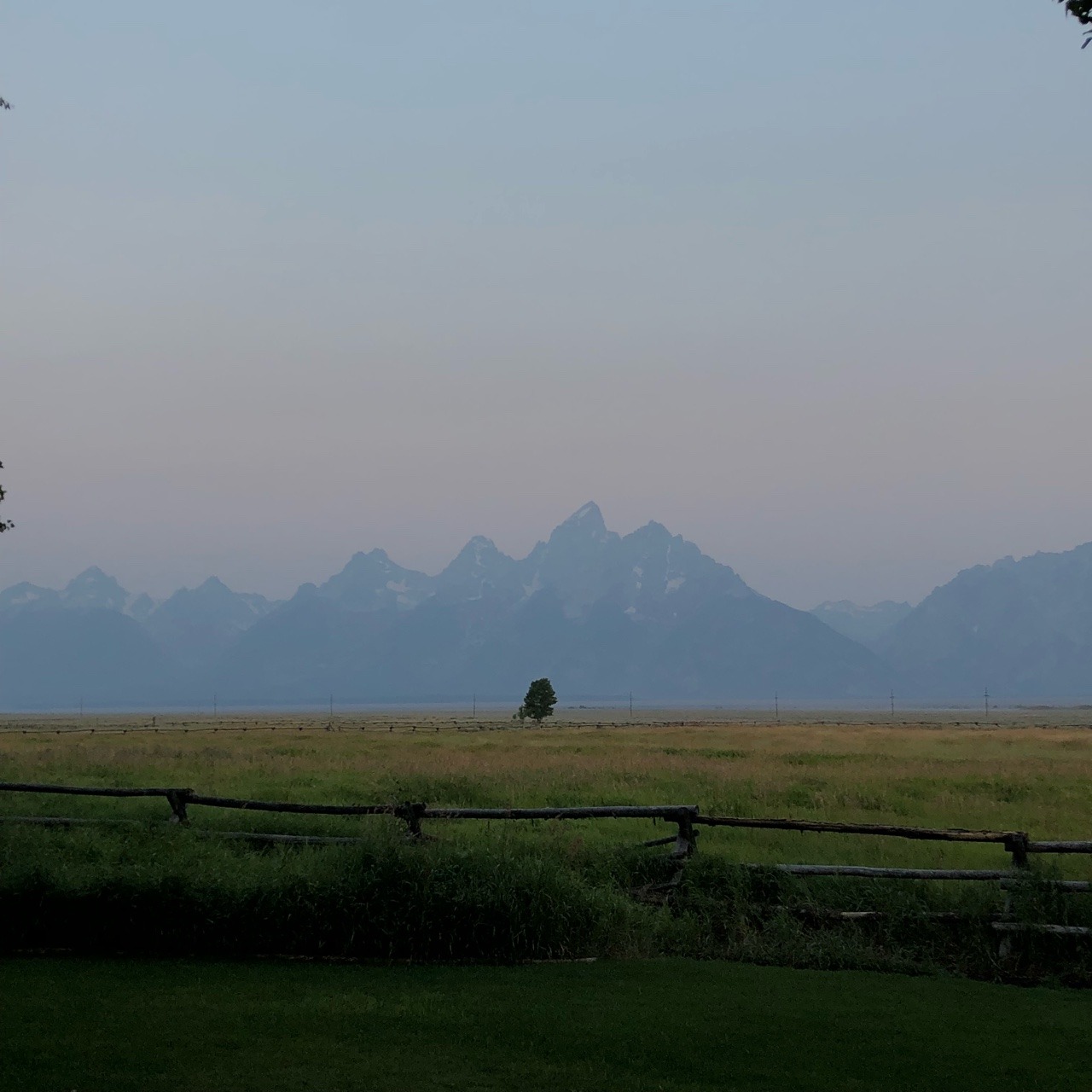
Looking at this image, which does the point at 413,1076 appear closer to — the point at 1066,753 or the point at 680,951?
the point at 680,951

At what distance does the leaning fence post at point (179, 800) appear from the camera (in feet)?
48.1

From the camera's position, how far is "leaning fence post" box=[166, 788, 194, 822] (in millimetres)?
14672

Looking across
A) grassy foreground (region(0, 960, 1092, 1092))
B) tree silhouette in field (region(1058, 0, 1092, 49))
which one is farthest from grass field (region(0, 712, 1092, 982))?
tree silhouette in field (region(1058, 0, 1092, 49))

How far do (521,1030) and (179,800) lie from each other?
26.0 ft

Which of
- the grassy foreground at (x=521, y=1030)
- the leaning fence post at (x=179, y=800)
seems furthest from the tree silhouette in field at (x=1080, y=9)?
the leaning fence post at (x=179, y=800)

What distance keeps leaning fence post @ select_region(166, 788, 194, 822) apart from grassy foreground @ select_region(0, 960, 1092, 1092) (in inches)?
185

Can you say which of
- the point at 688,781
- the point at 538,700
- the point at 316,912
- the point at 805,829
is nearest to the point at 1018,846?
the point at 805,829

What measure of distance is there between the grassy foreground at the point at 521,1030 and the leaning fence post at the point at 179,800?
15.4 ft

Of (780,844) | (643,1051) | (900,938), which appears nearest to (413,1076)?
(643,1051)

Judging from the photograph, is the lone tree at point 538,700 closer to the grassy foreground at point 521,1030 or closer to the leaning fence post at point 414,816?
the leaning fence post at point 414,816

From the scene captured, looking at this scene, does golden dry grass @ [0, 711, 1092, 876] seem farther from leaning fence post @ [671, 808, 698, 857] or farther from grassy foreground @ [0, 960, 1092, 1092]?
grassy foreground @ [0, 960, 1092, 1092]

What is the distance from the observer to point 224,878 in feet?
35.1

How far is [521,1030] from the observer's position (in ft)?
27.0

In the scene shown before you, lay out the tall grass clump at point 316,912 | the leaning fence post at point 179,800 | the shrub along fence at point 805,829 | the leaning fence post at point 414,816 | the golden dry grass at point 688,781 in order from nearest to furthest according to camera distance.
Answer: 1. the tall grass clump at point 316,912
2. the shrub along fence at point 805,829
3. the leaning fence post at point 414,816
4. the leaning fence post at point 179,800
5. the golden dry grass at point 688,781
